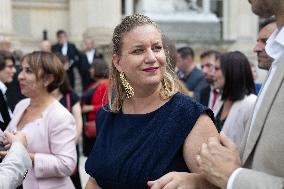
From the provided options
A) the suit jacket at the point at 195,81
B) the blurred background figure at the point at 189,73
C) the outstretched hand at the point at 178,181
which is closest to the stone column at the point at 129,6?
the blurred background figure at the point at 189,73

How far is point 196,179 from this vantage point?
236 cm

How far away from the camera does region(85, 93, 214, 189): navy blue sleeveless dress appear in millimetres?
2689

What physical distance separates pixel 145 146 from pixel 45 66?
201 centimetres

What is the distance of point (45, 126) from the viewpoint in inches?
170

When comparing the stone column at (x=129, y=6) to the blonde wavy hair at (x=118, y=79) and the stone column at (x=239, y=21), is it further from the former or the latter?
the blonde wavy hair at (x=118, y=79)

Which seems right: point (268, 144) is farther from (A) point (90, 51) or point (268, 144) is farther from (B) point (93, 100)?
(A) point (90, 51)

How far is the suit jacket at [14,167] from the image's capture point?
296cm

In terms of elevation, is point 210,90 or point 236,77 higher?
point 236,77

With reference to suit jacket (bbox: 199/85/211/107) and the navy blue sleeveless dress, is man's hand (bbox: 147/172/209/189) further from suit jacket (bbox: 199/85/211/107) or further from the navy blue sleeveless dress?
suit jacket (bbox: 199/85/211/107)

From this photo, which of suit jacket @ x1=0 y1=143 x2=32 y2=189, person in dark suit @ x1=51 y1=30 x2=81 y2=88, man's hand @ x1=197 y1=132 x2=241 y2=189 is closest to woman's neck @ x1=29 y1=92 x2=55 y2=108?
suit jacket @ x1=0 y1=143 x2=32 y2=189

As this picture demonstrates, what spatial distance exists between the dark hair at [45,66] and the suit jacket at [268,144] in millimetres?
2672

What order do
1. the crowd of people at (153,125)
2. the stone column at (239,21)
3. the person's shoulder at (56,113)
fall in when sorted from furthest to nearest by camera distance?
1. the stone column at (239,21)
2. the person's shoulder at (56,113)
3. the crowd of people at (153,125)

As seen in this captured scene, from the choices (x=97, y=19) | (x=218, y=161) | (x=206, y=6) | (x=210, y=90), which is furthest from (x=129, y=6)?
(x=218, y=161)

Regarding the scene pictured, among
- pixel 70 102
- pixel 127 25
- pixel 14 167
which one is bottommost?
pixel 70 102
